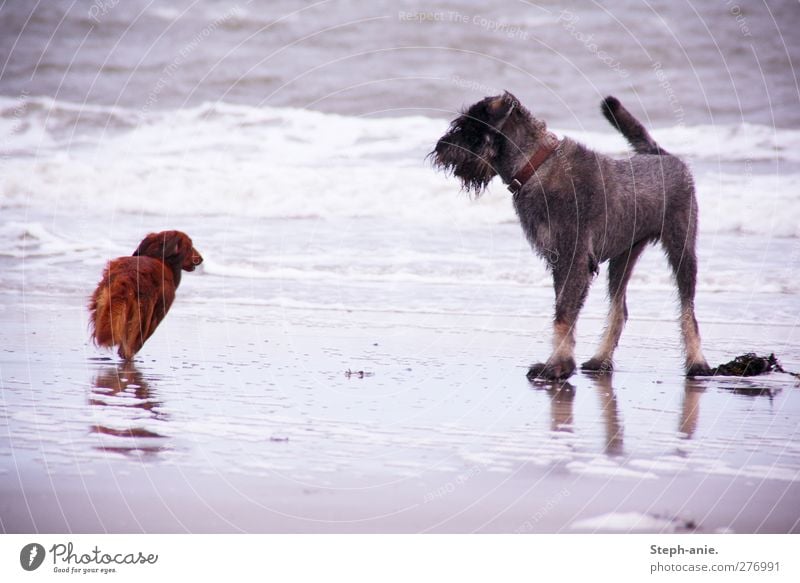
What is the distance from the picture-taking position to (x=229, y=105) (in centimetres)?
1273

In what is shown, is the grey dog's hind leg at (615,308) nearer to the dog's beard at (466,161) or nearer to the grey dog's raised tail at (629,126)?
the grey dog's raised tail at (629,126)

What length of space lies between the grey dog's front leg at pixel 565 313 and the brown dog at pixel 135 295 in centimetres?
250

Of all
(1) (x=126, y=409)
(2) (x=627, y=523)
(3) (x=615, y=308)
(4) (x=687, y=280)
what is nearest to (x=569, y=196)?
(3) (x=615, y=308)

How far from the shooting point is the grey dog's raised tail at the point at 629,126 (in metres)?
6.35

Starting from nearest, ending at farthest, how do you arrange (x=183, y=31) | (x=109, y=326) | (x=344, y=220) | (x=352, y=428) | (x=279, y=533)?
(x=279, y=533)
(x=352, y=428)
(x=109, y=326)
(x=183, y=31)
(x=344, y=220)

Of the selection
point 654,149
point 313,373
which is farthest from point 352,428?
point 654,149

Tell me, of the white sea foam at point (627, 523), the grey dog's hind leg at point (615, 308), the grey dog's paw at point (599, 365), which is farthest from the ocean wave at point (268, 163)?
the white sea foam at point (627, 523)

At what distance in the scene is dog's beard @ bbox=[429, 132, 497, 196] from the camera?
19.3 ft

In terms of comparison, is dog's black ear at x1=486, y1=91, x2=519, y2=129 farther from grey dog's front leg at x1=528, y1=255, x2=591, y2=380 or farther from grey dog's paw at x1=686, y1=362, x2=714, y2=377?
grey dog's paw at x1=686, y1=362, x2=714, y2=377

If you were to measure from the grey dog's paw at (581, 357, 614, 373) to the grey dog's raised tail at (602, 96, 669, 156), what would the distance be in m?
1.48

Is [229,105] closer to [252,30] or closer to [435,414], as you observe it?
[252,30]

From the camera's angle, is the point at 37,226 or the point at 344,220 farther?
the point at 344,220

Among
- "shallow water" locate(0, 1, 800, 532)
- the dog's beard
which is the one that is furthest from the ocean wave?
the dog's beard

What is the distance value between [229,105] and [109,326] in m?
7.53
